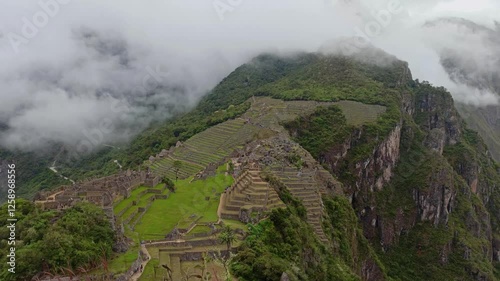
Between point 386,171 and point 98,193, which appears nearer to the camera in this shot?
point 98,193

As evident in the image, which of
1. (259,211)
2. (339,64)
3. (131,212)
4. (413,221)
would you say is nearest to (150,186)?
(131,212)

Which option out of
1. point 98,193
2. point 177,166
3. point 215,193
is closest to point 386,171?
point 177,166

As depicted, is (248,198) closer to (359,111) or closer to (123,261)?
(123,261)

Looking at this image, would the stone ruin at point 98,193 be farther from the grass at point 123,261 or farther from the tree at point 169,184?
the grass at point 123,261

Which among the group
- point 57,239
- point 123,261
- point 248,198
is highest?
point 57,239

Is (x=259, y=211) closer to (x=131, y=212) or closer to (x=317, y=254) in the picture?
(x=317, y=254)

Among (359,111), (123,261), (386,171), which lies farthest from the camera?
(359,111)

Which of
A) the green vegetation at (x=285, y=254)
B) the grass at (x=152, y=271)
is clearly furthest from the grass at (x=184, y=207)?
the grass at (x=152, y=271)
